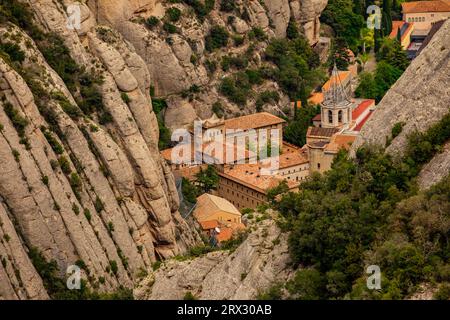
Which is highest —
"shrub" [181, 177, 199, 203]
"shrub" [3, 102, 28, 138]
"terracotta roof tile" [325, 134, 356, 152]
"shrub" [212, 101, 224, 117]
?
"shrub" [3, 102, 28, 138]

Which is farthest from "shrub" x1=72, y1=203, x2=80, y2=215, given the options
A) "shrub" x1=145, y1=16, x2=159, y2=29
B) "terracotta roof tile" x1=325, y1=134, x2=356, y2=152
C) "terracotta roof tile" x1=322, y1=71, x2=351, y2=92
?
"terracotta roof tile" x1=322, y1=71, x2=351, y2=92

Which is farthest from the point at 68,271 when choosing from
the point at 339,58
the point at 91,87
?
the point at 339,58

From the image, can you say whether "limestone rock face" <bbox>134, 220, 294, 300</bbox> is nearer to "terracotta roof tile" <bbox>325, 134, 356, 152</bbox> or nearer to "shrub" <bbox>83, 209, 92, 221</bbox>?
"shrub" <bbox>83, 209, 92, 221</bbox>

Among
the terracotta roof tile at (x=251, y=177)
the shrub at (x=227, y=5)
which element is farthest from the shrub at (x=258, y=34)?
the terracotta roof tile at (x=251, y=177)

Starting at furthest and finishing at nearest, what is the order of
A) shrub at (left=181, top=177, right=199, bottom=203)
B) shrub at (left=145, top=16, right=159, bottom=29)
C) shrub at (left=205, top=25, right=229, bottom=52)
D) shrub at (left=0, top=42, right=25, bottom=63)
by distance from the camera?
1. shrub at (left=205, top=25, right=229, bottom=52)
2. shrub at (left=145, top=16, right=159, bottom=29)
3. shrub at (left=181, top=177, right=199, bottom=203)
4. shrub at (left=0, top=42, right=25, bottom=63)

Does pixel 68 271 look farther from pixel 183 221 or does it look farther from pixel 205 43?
pixel 205 43

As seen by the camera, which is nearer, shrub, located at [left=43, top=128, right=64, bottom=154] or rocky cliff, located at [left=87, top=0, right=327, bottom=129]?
shrub, located at [left=43, top=128, right=64, bottom=154]

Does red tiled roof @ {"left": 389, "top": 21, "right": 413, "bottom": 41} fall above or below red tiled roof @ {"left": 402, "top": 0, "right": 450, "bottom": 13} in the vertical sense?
below

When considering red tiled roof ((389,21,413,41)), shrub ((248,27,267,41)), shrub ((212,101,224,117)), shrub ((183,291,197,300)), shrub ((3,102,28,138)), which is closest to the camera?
shrub ((183,291,197,300))
